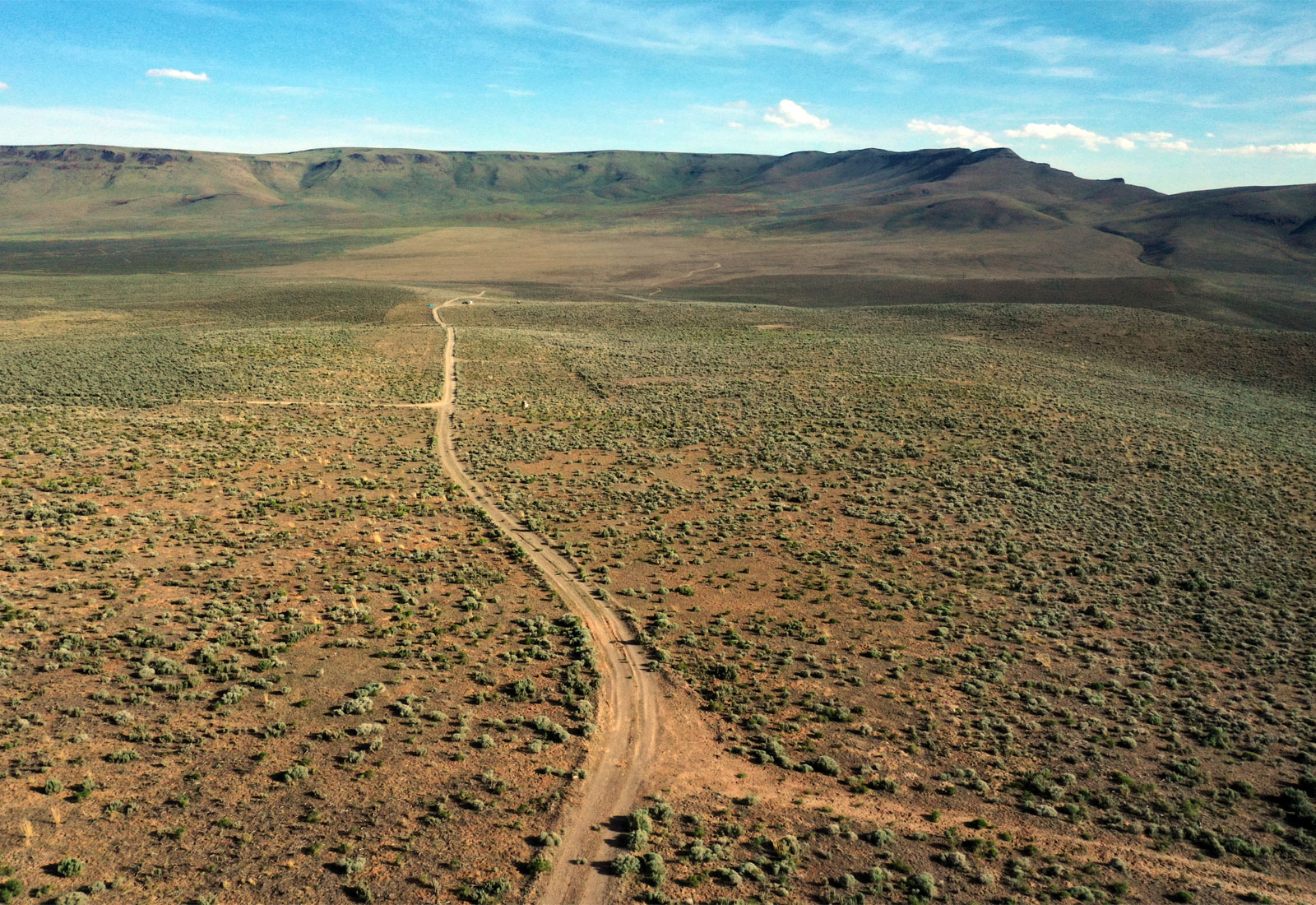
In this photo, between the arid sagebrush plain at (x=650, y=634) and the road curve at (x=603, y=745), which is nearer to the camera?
the road curve at (x=603, y=745)

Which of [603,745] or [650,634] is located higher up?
[650,634]

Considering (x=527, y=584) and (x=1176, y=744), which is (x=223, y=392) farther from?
(x=1176, y=744)

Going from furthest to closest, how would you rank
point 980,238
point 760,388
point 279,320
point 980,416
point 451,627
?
point 980,238, point 279,320, point 760,388, point 980,416, point 451,627

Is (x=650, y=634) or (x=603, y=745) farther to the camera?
(x=650, y=634)

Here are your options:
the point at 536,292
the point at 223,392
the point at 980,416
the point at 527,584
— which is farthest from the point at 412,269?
the point at 527,584
